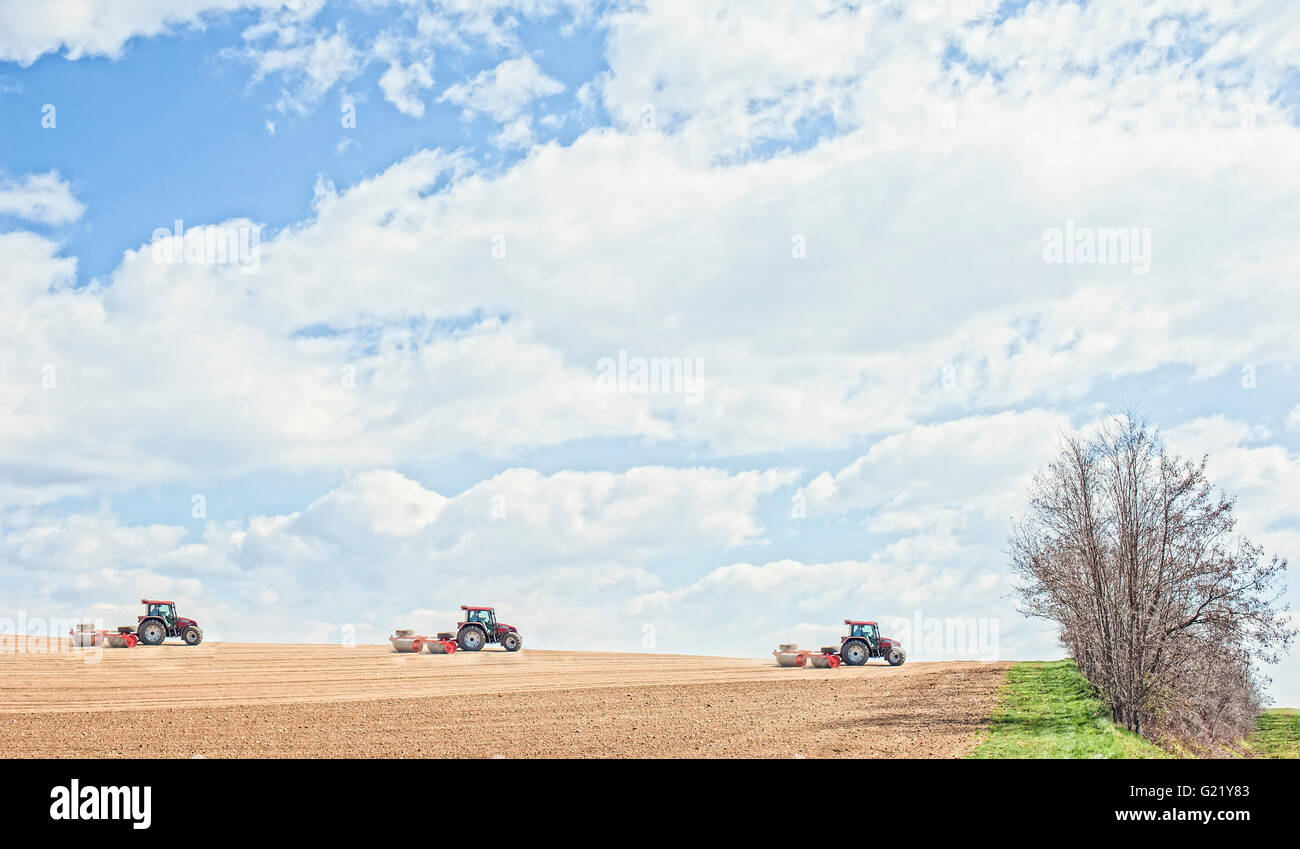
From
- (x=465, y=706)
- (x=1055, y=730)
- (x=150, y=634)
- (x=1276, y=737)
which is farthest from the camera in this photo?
(x=1276, y=737)

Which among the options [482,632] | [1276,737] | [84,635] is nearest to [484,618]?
[482,632]

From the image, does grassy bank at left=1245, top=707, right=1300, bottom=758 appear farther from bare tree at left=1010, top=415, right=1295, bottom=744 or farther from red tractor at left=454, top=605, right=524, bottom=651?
red tractor at left=454, top=605, right=524, bottom=651

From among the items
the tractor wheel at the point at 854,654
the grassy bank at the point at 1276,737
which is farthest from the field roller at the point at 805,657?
the grassy bank at the point at 1276,737

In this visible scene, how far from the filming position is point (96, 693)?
37312 millimetres

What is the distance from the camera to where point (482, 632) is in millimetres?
49031

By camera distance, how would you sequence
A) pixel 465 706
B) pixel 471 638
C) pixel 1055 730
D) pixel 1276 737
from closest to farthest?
pixel 1055 730
pixel 465 706
pixel 471 638
pixel 1276 737

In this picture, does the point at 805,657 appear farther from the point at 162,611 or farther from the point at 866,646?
the point at 162,611

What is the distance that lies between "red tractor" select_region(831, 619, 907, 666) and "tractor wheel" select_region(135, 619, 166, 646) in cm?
3543

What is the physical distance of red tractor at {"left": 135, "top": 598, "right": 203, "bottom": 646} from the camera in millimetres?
50812

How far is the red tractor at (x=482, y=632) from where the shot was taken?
48.9 m

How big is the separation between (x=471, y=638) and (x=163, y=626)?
16.8 metres
